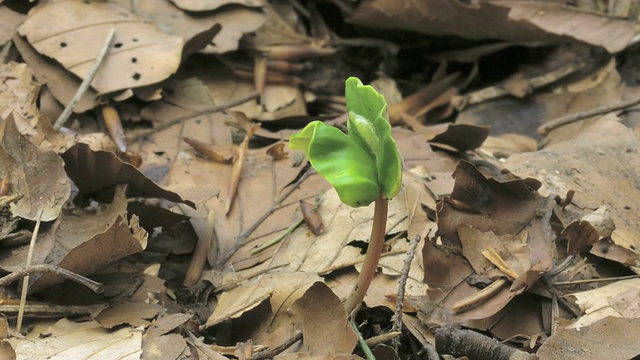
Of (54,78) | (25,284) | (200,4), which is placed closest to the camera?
(25,284)

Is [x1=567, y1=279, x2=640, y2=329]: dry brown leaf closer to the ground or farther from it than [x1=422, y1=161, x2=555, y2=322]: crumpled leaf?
closer to the ground

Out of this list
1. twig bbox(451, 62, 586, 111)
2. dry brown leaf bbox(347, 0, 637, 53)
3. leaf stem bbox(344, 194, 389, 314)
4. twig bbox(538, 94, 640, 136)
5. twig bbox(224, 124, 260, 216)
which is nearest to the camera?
leaf stem bbox(344, 194, 389, 314)

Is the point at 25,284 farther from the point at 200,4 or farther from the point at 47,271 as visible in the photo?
the point at 200,4

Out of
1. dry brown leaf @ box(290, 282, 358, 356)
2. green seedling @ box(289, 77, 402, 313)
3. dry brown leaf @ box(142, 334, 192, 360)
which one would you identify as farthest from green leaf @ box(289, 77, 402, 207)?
dry brown leaf @ box(142, 334, 192, 360)

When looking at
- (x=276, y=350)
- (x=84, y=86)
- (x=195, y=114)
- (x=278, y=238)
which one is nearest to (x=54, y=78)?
(x=84, y=86)

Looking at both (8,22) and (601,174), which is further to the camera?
(8,22)

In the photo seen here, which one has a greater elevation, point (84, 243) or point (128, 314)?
point (84, 243)

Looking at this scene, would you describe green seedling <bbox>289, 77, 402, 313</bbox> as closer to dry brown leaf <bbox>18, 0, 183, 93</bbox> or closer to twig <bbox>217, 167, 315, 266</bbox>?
twig <bbox>217, 167, 315, 266</bbox>
